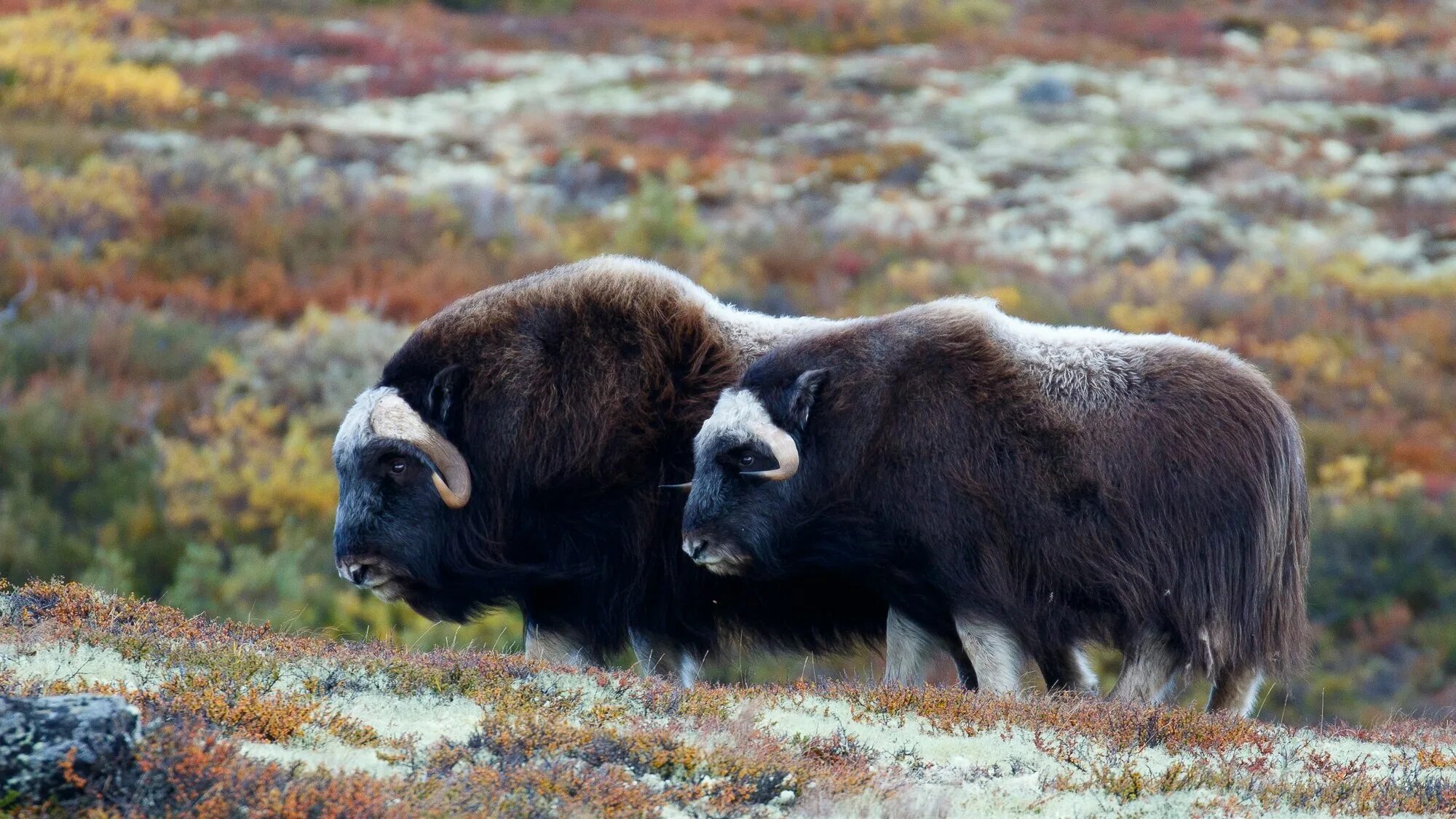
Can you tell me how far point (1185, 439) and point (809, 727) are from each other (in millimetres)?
1758

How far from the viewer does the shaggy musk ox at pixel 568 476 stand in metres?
5.88

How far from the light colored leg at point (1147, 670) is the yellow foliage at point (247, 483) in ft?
30.2

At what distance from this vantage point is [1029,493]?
5.27 metres

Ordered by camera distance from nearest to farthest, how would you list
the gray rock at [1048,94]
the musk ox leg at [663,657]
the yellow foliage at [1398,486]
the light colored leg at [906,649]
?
the light colored leg at [906,649] → the musk ox leg at [663,657] → the yellow foliage at [1398,486] → the gray rock at [1048,94]

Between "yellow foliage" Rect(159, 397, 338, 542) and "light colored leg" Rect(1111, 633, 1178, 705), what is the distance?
9209 mm

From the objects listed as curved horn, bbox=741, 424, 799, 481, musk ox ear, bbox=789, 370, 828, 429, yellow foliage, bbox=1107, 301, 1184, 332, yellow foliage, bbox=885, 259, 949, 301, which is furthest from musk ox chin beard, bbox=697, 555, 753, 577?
yellow foliage, bbox=885, 259, 949, 301

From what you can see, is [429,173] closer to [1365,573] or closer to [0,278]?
[0,278]

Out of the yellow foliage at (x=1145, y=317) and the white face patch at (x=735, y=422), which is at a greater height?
the white face patch at (x=735, y=422)

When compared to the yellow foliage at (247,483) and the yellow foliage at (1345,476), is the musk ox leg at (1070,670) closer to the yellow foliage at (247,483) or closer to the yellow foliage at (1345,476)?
the yellow foliage at (247,483)

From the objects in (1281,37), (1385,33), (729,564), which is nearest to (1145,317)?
(729,564)

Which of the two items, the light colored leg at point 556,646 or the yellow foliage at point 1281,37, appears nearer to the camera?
the light colored leg at point 556,646

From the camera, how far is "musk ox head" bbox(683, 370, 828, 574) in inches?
216

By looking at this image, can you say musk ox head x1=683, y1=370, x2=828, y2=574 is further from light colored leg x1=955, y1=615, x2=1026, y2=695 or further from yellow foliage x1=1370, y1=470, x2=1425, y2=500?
yellow foliage x1=1370, y1=470, x2=1425, y2=500

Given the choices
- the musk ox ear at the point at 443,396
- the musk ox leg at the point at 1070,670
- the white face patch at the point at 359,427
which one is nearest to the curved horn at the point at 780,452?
the musk ox leg at the point at 1070,670
